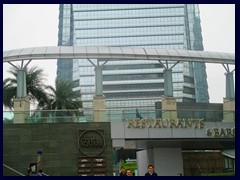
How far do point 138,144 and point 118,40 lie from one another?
75.6 metres

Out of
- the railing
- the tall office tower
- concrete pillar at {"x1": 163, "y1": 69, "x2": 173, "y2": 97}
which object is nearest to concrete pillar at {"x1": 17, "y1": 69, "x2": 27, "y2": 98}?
the railing

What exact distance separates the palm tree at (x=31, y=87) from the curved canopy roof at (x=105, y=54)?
6.35 metres

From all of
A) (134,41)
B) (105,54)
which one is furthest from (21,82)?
(134,41)

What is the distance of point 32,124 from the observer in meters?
20.3

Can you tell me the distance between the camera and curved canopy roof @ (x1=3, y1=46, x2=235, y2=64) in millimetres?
23148

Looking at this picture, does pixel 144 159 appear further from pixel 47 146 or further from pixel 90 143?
pixel 47 146

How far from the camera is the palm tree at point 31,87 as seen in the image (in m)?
29.9

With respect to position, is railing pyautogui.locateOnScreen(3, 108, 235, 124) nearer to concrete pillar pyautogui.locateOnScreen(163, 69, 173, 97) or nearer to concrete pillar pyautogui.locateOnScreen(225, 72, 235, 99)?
concrete pillar pyautogui.locateOnScreen(163, 69, 173, 97)

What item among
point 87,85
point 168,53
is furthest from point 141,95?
point 168,53

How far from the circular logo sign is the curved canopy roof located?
5.20 metres

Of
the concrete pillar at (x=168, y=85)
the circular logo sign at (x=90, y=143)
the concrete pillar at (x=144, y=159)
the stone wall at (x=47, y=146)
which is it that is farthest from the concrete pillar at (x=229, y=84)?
the circular logo sign at (x=90, y=143)

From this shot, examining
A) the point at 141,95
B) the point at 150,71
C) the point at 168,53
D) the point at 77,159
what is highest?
the point at 150,71

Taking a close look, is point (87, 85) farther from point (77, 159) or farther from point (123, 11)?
point (77, 159)

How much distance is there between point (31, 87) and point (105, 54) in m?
9.33
